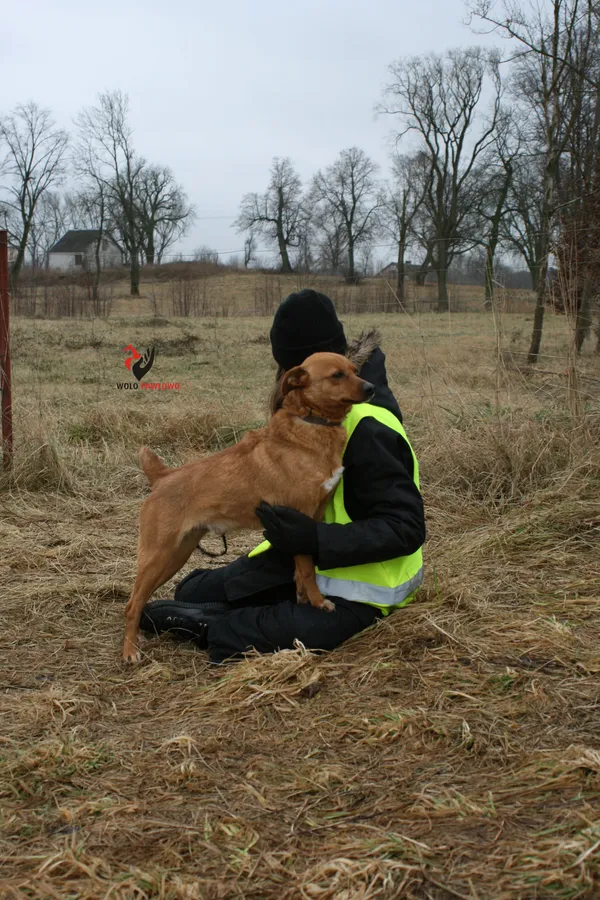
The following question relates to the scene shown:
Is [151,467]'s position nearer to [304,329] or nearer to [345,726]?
[304,329]

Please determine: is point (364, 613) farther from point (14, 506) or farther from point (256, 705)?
point (14, 506)

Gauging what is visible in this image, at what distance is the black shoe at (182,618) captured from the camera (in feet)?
12.6

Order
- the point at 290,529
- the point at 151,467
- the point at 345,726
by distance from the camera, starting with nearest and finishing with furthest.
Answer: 1. the point at 345,726
2. the point at 290,529
3. the point at 151,467

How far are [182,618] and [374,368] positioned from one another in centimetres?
166

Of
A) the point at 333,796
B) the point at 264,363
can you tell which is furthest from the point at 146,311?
the point at 333,796

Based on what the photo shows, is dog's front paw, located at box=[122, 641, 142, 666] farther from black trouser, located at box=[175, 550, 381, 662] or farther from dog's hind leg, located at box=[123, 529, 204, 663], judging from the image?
black trouser, located at box=[175, 550, 381, 662]

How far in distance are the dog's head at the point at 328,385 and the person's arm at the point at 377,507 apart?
142mm

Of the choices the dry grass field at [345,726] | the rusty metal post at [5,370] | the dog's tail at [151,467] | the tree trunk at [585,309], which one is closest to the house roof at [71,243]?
the rusty metal post at [5,370]

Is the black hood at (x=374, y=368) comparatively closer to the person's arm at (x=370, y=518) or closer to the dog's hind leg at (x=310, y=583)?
the person's arm at (x=370, y=518)

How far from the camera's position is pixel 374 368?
3.84 meters

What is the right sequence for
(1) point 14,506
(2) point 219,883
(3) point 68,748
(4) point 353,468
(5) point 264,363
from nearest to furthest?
1. (2) point 219,883
2. (3) point 68,748
3. (4) point 353,468
4. (1) point 14,506
5. (5) point 264,363

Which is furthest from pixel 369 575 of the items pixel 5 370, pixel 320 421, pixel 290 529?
pixel 5 370

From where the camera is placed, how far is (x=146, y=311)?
2259cm

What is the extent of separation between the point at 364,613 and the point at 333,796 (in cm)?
135
